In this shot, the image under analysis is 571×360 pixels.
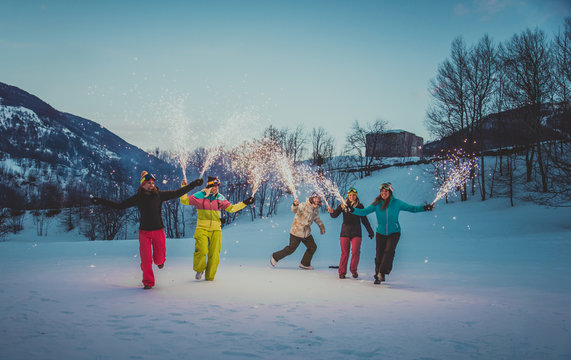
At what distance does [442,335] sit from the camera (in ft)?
13.4

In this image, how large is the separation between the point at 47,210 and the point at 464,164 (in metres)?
77.3

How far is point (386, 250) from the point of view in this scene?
24.9 feet

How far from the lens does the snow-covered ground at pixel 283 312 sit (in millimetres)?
3549

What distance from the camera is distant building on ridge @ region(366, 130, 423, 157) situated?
6341cm

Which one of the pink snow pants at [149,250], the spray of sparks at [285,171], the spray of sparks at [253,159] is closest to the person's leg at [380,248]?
the spray of sparks at [285,171]

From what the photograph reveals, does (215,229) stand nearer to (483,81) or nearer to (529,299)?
(529,299)

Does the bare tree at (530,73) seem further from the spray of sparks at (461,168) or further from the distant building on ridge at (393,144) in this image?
the distant building on ridge at (393,144)

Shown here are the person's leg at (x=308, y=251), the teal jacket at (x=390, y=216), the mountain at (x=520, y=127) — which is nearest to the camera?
the teal jacket at (x=390, y=216)

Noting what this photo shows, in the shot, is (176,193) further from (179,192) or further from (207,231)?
(207,231)

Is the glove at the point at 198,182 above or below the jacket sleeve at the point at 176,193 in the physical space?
above

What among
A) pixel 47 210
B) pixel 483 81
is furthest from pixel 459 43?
pixel 47 210

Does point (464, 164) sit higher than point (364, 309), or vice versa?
point (464, 164)

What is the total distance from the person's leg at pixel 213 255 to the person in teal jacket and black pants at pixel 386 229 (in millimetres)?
3548

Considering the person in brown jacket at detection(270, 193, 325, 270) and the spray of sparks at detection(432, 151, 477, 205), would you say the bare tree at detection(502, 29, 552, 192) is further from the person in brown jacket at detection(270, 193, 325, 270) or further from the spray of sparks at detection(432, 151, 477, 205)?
the person in brown jacket at detection(270, 193, 325, 270)
